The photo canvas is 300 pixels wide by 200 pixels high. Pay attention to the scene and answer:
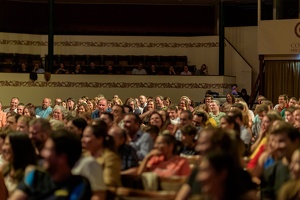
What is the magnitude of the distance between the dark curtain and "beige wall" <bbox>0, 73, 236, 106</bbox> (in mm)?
1957

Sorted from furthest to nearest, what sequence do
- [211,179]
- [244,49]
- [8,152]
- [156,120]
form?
[244,49], [156,120], [8,152], [211,179]

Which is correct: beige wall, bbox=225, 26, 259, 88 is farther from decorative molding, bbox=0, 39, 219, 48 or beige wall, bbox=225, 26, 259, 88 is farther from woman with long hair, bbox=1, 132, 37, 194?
woman with long hair, bbox=1, 132, 37, 194

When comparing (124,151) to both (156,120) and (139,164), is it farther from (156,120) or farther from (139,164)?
(156,120)

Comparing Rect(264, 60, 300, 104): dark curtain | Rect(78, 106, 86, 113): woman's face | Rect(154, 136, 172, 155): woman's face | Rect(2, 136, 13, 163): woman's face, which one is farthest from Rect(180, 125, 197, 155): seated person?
Rect(264, 60, 300, 104): dark curtain

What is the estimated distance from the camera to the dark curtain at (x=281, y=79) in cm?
2316

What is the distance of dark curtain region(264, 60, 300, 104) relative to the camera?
23156 mm

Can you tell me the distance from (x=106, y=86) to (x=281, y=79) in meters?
5.44

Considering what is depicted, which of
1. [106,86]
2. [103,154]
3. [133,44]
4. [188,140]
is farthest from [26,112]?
[133,44]

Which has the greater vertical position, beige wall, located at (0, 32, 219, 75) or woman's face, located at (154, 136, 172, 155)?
beige wall, located at (0, 32, 219, 75)

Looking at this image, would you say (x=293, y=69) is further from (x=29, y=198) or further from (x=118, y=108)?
(x=29, y=198)

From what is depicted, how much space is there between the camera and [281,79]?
23375 millimetres

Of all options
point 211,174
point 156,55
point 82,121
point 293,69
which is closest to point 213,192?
point 211,174

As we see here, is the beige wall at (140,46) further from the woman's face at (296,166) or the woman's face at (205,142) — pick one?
the woman's face at (296,166)

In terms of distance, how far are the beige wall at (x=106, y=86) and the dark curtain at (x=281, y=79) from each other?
196cm
